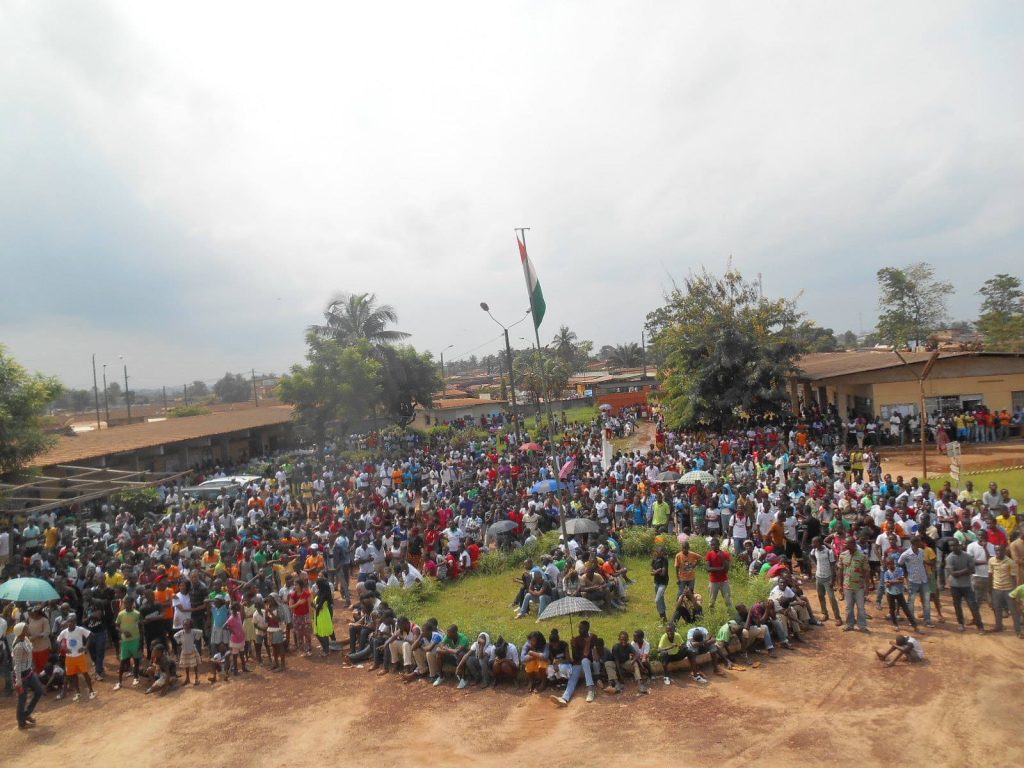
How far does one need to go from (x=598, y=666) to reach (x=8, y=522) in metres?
15.9

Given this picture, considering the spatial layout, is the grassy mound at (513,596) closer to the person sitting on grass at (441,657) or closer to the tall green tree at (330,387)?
the person sitting on grass at (441,657)

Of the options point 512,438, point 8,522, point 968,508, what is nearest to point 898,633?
point 968,508

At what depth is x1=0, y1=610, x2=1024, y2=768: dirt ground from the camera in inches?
305

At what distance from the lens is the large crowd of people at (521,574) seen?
10.2 m

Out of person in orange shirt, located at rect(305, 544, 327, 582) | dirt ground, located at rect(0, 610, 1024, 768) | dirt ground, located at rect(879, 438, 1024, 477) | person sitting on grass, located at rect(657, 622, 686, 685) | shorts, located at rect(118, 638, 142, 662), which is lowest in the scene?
dirt ground, located at rect(0, 610, 1024, 768)

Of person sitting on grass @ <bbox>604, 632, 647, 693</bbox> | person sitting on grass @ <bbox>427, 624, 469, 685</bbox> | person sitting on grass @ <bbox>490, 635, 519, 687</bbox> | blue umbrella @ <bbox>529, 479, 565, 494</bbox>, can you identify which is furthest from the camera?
blue umbrella @ <bbox>529, 479, 565, 494</bbox>

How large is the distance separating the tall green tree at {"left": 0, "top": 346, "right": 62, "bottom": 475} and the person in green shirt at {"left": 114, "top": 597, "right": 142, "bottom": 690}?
943 cm

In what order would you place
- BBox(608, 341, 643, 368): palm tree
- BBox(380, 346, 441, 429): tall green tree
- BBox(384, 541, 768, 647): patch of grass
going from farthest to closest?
BBox(608, 341, 643, 368): palm tree, BBox(380, 346, 441, 429): tall green tree, BBox(384, 541, 768, 647): patch of grass

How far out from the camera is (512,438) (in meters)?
33.3

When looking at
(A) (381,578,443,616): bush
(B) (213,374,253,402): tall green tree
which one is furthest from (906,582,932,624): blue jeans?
(B) (213,374,253,402): tall green tree

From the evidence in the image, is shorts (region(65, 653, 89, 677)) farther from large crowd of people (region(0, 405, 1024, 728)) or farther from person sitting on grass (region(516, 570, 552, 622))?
person sitting on grass (region(516, 570, 552, 622))

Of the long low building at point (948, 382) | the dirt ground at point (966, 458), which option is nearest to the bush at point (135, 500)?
the dirt ground at point (966, 458)

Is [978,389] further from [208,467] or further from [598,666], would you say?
[208,467]

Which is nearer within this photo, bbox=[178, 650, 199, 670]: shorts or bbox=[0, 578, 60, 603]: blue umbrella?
bbox=[0, 578, 60, 603]: blue umbrella
